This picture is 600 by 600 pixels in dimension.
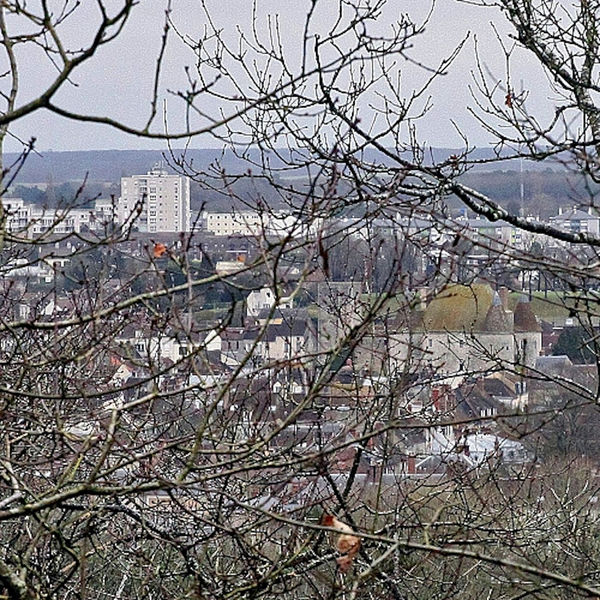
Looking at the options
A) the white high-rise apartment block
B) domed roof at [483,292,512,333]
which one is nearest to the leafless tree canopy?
the white high-rise apartment block

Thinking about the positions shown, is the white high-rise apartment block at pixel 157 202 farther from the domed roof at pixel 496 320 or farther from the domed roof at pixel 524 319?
the domed roof at pixel 524 319

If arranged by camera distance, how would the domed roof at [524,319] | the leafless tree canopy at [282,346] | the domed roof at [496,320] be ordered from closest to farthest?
the leafless tree canopy at [282,346] < the domed roof at [496,320] < the domed roof at [524,319]

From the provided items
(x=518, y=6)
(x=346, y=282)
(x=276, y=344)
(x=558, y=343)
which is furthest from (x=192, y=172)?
(x=558, y=343)

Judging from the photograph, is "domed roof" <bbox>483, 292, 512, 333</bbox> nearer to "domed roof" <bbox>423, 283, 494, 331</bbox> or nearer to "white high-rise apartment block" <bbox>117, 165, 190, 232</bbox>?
"domed roof" <bbox>423, 283, 494, 331</bbox>

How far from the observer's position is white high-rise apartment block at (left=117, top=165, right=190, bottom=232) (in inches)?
155

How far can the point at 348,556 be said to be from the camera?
2.93 meters

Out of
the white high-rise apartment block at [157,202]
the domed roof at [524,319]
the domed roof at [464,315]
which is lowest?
the domed roof at [524,319]

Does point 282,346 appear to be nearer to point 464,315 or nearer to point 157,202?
point 157,202


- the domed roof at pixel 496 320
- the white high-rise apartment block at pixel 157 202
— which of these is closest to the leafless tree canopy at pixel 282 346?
the white high-rise apartment block at pixel 157 202

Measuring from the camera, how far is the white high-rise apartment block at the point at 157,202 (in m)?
3.93

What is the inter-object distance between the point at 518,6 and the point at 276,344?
2.51m

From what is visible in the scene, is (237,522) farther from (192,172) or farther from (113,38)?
(113,38)

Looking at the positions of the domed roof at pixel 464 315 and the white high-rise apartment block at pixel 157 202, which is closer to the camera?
the white high-rise apartment block at pixel 157 202

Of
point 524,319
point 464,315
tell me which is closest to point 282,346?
point 464,315
